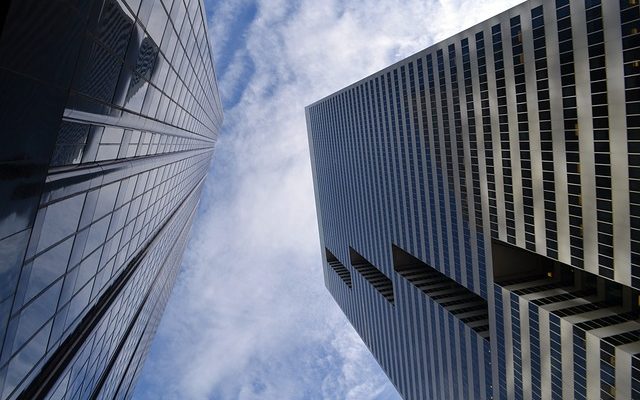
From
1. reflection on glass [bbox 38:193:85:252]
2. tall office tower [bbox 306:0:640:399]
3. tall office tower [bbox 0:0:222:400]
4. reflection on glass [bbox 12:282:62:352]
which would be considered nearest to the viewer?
tall office tower [bbox 0:0:222:400]

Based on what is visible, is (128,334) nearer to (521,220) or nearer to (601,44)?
(521,220)

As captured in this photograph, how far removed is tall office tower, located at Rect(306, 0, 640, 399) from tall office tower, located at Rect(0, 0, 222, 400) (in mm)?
44934

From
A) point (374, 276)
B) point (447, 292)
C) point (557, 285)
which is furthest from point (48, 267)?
point (374, 276)

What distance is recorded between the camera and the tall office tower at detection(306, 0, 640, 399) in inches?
1775

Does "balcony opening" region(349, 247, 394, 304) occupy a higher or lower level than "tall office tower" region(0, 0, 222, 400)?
lower

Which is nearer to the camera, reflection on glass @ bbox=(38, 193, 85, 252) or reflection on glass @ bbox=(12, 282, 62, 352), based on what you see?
reflection on glass @ bbox=(38, 193, 85, 252)

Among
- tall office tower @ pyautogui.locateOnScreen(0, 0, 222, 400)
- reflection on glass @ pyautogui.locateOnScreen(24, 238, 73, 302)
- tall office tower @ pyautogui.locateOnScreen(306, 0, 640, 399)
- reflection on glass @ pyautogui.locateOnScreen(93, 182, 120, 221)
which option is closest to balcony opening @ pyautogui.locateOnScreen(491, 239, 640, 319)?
tall office tower @ pyautogui.locateOnScreen(306, 0, 640, 399)

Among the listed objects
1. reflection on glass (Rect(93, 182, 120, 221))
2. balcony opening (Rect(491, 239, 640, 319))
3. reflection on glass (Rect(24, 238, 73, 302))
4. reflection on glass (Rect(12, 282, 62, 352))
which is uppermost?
reflection on glass (Rect(93, 182, 120, 221))

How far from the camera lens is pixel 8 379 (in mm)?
17188

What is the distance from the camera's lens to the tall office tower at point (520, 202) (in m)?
45.1

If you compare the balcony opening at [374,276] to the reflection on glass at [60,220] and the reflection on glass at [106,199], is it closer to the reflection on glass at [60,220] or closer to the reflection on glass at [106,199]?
the reflection on glass at [106,199]

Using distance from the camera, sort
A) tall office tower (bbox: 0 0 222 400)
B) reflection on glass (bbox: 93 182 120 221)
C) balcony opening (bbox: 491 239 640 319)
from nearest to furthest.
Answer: tall office tower (bbox: 0 0 222 400), reflection on glass (bbox: 93 182 120 221), balcony opening (bbox: 491 239 640 319)

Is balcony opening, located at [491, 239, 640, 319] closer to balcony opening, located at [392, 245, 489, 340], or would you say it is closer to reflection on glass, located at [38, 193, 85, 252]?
balcony opening, located at [392, 245, 489, 340]

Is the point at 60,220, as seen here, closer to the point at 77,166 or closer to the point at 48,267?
the point at 48,267
